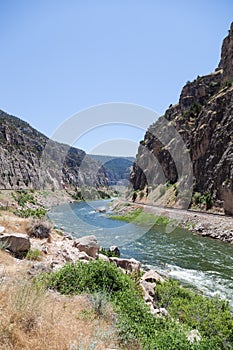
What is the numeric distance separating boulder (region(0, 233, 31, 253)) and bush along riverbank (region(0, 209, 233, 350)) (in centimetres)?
3

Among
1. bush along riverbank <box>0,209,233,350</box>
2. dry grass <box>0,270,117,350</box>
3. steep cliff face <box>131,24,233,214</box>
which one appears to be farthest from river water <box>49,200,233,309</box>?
steep cliff face <box>131,24,233,214</box>

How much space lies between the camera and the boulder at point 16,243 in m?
8.84

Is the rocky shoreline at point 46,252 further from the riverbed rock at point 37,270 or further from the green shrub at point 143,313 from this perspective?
the green shrub at point 143,313

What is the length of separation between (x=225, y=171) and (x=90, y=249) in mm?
26510

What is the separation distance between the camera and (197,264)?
1703 cm

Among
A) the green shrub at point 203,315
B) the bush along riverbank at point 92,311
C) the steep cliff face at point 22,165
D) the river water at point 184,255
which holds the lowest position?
the river water at point 184,255

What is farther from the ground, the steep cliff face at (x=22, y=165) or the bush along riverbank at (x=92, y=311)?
the steep cliff face at (x=22, y=165)

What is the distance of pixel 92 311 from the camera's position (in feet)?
16.8

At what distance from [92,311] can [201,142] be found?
42.2 meters

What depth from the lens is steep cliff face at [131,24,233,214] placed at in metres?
35.1

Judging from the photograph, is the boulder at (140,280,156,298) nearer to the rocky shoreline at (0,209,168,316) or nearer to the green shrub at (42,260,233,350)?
the rocky shoreline at (0,209,168,316)

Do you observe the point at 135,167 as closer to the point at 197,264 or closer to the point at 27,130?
the point at 197,264

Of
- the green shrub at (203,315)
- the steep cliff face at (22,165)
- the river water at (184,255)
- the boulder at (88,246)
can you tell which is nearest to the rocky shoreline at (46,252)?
the boulder at (88,246)

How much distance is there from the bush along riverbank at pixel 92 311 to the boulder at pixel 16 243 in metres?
0.03
